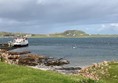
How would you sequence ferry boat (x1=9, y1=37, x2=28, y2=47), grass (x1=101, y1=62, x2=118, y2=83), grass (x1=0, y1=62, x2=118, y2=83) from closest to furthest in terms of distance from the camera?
grass (x1=0, y1=62, x2=118, y2=83) < grass (x1=101, y1=62, x2=118, y2=83) < ferry boat (x1=9, y1=37, x2=28, y2=47)

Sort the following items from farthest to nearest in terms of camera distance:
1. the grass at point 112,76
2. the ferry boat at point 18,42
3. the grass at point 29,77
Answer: the ferry boat at point 18,42 < the grass at point 112,76 < the grass at point 29,77

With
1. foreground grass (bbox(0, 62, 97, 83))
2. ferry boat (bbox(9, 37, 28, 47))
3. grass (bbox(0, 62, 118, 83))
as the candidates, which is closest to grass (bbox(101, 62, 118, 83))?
grass (bbox(0, 62, 118, 83))

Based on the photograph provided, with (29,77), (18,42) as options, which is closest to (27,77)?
(29,77)

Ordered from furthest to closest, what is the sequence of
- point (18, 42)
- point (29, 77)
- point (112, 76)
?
point (18, 42), point (112, 76), point (29, 77)

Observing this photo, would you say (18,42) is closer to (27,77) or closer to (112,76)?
(112,76)

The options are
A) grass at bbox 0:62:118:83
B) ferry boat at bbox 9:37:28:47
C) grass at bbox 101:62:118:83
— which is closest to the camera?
grass at bbox 0:62:118:83

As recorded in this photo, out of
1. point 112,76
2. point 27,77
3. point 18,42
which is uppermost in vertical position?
point 27,77

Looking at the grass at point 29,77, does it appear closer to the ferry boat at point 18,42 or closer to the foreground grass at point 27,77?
the foreground grass at point 27,77

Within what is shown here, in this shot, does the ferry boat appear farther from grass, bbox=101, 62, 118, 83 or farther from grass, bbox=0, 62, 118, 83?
grass, bbox=0, 62, 118, 83

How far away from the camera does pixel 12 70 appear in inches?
1192

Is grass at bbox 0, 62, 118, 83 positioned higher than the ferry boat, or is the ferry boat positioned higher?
grass at bbox 0, 62, 118, 83

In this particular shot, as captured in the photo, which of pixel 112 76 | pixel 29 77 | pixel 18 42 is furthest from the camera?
pixel 18 42

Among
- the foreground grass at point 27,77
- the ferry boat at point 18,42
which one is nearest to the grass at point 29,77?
the foreground grass at point 27,77

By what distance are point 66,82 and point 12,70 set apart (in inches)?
237
